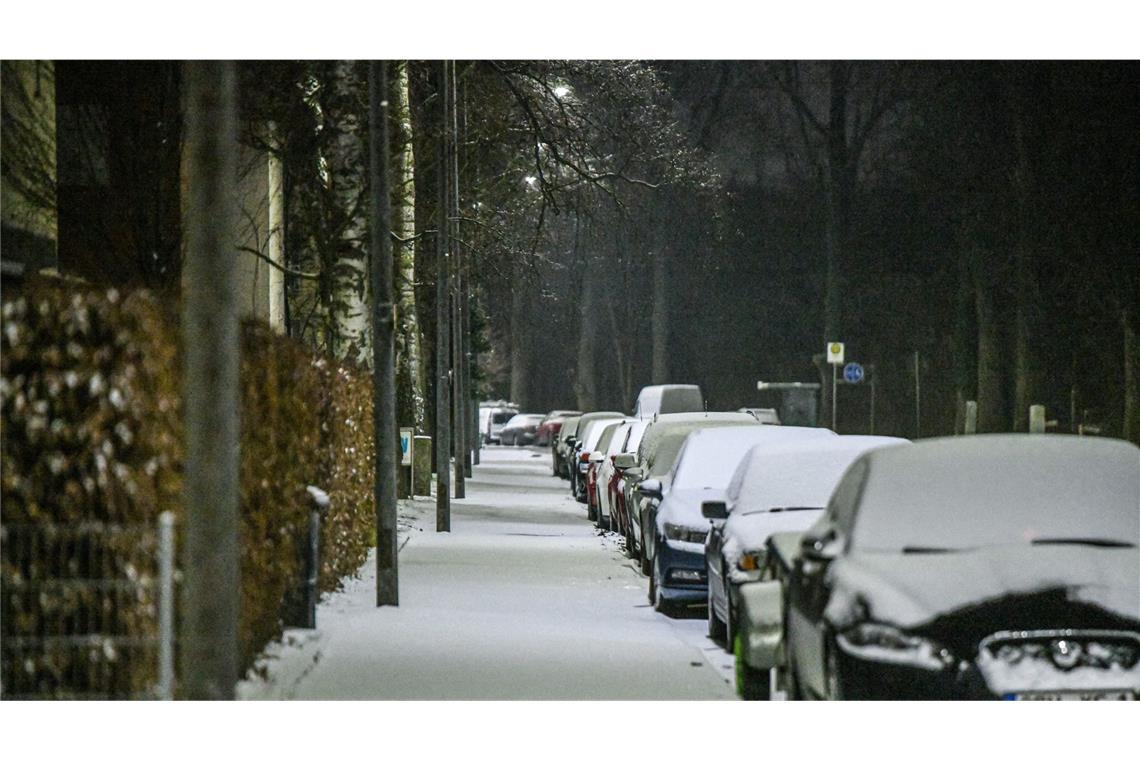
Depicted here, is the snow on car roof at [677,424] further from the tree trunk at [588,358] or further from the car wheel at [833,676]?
the tree trunk at [588,358]

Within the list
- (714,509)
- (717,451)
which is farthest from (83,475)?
(717,451)

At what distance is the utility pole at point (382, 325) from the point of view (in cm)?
1486

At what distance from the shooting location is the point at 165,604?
8.62 m

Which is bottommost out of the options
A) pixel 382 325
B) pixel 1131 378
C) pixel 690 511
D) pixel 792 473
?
pixel 690 511

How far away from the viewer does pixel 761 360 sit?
72.5 m

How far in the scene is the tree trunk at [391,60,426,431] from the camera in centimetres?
2492

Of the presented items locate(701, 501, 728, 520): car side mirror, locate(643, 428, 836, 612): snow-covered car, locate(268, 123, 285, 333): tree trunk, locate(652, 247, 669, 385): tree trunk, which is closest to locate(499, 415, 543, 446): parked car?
locate(652, 247, 669, 385): tree trunk

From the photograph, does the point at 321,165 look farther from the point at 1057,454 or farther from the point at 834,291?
the point at 834,291

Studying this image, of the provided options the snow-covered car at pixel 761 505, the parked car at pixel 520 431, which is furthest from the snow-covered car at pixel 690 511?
the parked car at pixel 520 431

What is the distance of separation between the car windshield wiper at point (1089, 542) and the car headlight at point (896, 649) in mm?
1094

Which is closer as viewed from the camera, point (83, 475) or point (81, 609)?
point (83, 475)

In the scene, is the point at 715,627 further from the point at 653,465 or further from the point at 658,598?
the point at 653,465

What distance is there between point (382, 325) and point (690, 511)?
322cm

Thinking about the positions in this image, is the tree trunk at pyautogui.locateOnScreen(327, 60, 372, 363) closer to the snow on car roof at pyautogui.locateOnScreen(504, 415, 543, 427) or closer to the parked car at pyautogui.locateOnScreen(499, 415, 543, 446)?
the parked car at pyautogui.locateOnScreen(499, 415, 543, 446)
